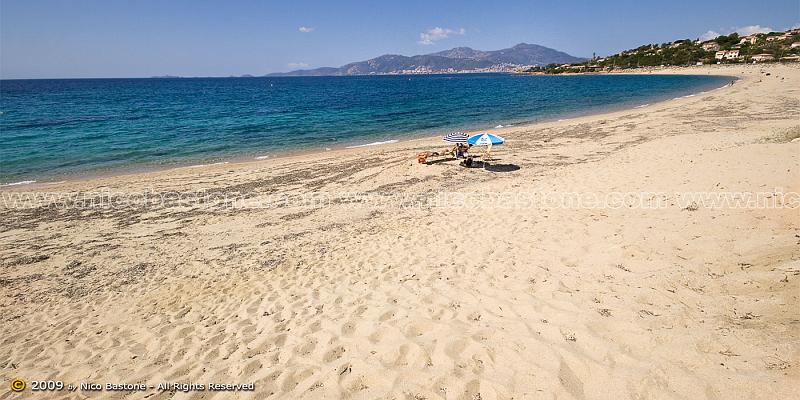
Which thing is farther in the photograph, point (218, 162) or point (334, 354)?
point (218, 162)

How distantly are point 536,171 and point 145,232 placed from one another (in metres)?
13.2

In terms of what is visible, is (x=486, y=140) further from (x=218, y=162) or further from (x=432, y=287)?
(x=218, y=162)

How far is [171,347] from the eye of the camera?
5.32m

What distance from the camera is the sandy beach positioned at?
4113 mm

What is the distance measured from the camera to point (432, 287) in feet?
20.4

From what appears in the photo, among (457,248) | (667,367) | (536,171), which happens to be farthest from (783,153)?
(667,367)

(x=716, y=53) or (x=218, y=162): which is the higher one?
(x=716, y=53)

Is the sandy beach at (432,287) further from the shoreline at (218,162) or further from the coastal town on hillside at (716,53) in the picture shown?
the coastal town on hillside at (716,53)

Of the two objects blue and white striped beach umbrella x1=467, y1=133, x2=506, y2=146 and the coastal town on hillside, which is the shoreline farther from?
the coastal town on hillside

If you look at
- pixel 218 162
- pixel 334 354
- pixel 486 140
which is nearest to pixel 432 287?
pixel 334 354

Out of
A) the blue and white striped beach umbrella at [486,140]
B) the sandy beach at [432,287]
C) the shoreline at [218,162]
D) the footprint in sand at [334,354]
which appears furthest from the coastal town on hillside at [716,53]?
the footprint in sand at [334,354]

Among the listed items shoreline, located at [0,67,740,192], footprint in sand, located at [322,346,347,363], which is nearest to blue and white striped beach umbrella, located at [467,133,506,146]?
shoreline, located at [0,67,740,192]

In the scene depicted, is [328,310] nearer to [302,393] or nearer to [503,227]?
[302,393]

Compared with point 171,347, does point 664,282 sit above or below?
above
